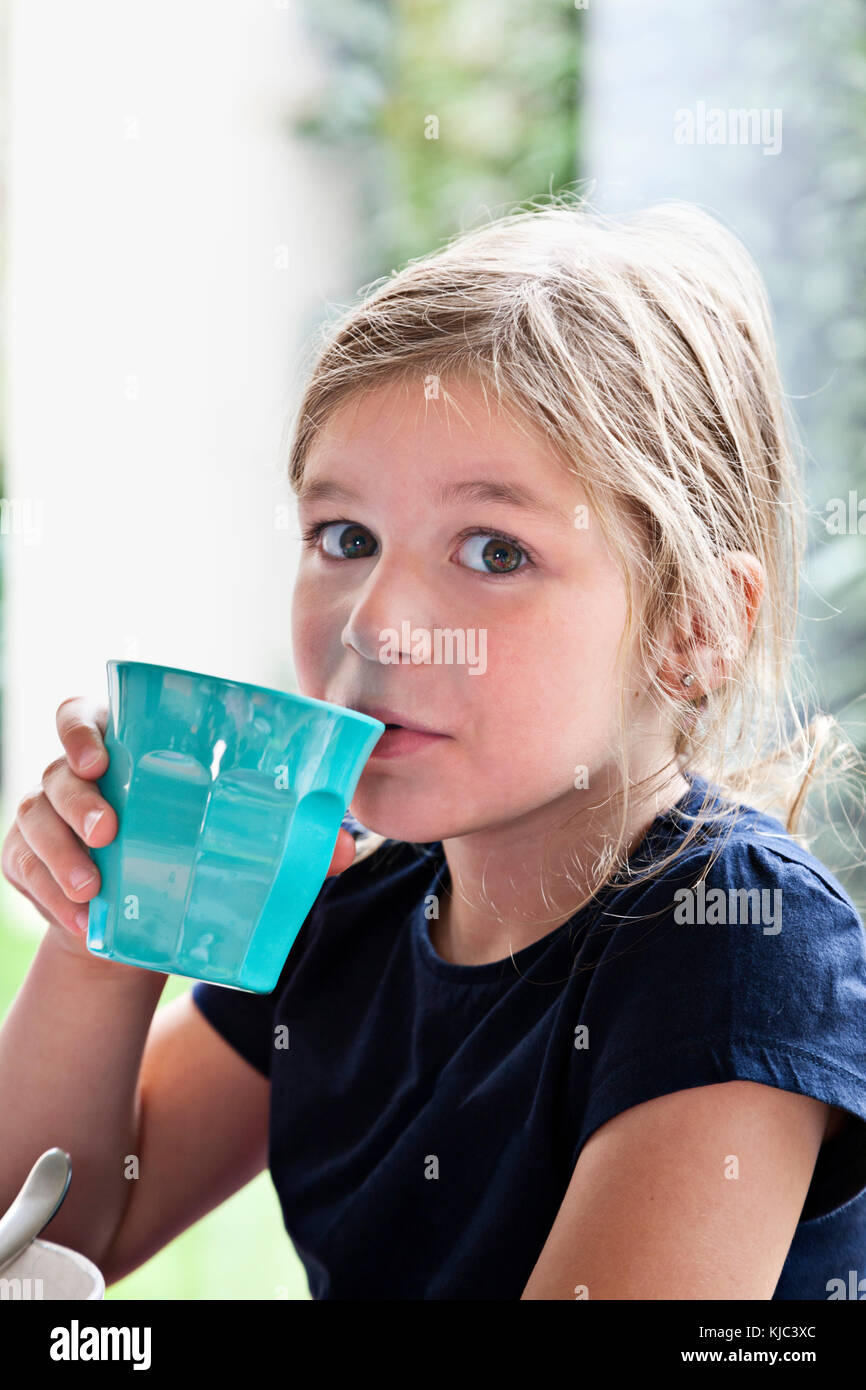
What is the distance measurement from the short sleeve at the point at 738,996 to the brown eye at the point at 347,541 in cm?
27

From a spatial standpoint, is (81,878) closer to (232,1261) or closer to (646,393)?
(646,393)

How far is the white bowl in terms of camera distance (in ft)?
2.07

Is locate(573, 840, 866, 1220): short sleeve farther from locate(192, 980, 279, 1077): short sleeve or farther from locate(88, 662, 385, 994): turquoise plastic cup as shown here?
locate(192, 980, 279, 1077): short sleeve

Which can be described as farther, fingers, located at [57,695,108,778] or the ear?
the ear

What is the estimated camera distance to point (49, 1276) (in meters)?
0.65

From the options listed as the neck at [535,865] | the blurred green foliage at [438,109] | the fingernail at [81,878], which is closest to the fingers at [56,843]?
the fingernail at [81,878]

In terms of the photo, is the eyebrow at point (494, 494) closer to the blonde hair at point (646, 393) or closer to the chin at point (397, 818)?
the blonde hair at point (646, 393)

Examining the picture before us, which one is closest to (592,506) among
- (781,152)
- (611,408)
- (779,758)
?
(611,408)

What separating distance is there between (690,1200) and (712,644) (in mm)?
363

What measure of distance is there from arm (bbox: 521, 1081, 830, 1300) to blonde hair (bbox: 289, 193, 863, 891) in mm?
164

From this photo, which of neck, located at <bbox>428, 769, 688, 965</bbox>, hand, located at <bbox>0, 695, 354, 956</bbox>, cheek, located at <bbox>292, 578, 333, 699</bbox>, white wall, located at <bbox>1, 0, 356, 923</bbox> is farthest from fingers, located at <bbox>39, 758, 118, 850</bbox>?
white wall, located at <bbox>1, 0, 356, 923</bbox>

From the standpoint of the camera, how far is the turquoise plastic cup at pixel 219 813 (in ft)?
1.94

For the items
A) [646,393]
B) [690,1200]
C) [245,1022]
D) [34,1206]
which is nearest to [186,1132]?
[245,1022]
